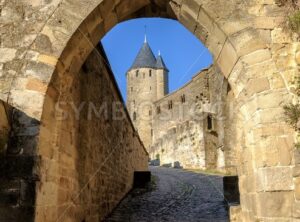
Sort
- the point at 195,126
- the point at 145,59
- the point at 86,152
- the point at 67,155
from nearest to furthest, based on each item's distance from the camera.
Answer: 1. the point at 67,155
2. the point at 86,152
3. the point at 195,126
4. the point at 145,59

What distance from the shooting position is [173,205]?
8828mm

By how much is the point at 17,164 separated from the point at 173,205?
19.3 ft

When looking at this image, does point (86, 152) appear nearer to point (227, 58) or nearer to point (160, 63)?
point (227, 58)

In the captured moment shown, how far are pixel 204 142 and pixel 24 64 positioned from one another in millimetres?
22572

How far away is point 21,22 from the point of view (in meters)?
3.95

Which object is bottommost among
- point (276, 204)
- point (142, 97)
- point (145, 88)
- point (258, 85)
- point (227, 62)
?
point (276, 204)

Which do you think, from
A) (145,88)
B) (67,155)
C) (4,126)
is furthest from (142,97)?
(4,126)

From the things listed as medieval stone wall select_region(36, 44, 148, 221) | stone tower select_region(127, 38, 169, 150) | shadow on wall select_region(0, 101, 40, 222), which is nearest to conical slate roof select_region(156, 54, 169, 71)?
stone tower select_region(127, 38, 169, 150)

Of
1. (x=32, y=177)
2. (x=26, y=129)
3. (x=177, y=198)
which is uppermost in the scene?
(x=26, y=129)

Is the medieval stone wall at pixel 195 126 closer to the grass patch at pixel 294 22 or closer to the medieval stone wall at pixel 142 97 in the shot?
the medieval stone wall at pixel 142 97

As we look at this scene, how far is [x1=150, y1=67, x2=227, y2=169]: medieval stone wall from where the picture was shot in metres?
25.6

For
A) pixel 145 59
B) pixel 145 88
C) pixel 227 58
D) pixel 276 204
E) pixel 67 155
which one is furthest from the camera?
pixel 145 59

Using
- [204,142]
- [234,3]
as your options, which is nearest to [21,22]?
[234,3]

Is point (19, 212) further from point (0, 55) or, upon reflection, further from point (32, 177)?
point (0, 55)
